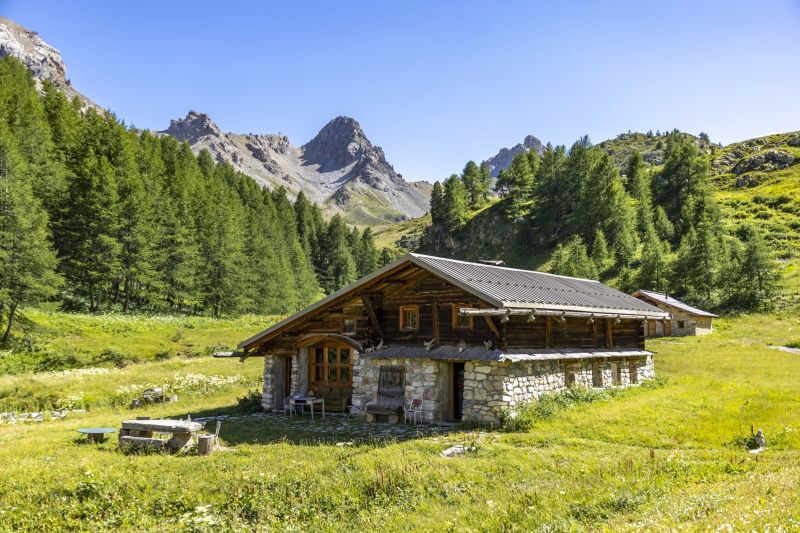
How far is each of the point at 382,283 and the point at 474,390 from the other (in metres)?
5.83

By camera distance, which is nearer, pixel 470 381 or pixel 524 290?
pixel 470 381

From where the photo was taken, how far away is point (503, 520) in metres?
8.26

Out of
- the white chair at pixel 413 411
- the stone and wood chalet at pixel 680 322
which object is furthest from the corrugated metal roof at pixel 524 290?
the stone and wood chalet at pixel 680 322

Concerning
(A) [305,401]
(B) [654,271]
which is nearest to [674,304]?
(B) [654,271]

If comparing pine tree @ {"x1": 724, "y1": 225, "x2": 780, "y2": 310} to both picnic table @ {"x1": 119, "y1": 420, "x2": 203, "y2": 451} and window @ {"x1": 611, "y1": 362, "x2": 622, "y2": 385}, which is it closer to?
window @ {"x1": 611, "y1": 362, "x2": 622, "y2": 385}

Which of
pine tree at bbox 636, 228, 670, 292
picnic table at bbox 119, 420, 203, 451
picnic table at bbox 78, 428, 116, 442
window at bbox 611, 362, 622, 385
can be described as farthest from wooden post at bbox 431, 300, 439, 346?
pine tree at bbox 636, 228, 670, 292

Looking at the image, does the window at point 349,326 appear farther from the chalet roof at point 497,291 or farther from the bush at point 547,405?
the bush at point 547,405

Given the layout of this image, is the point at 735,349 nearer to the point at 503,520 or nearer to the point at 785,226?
the point at 503,520

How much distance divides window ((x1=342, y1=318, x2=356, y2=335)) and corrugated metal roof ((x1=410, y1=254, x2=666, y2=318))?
4311 millimetres

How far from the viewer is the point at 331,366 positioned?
22.8m

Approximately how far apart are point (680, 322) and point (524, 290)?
35.8 m

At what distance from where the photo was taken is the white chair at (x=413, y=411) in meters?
19.2

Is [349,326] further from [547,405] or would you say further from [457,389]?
[547,405]

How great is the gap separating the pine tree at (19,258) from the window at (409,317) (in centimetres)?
2769
